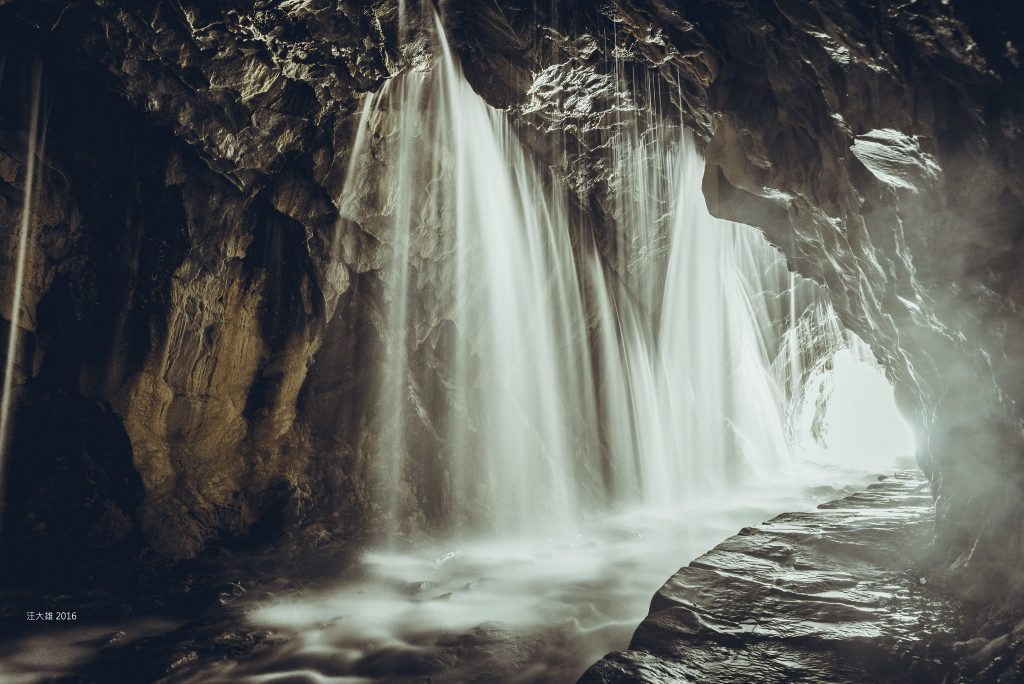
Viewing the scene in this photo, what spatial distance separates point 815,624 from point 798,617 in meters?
0.16

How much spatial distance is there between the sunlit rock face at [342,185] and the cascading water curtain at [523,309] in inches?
29.2

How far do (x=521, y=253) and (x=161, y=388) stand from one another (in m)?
8.11

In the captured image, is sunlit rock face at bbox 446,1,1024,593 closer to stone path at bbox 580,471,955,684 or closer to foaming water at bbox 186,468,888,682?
stone path at bbox 580,471,955,684

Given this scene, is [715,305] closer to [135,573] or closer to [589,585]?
[589,585]

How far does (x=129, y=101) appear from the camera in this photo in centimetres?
809

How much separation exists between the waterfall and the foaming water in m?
5.04

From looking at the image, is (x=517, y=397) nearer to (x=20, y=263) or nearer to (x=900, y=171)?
(x=20, y=263)

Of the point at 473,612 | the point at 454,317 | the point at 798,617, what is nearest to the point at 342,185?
the point at 454,317

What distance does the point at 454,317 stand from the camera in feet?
43.4

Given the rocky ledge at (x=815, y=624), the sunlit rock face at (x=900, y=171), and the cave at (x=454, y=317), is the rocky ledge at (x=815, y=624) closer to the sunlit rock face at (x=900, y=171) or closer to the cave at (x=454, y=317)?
the cave at (x=454, y=317)

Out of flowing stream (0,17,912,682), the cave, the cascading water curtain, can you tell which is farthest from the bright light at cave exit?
the cave

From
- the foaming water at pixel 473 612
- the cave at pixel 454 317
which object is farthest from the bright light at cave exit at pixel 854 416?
the foaming water at pixel 473 612

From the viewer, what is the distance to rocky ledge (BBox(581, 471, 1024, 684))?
4031 millimetres

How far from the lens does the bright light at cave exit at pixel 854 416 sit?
3444cm
